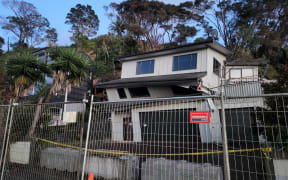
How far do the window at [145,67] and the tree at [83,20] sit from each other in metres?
35.0

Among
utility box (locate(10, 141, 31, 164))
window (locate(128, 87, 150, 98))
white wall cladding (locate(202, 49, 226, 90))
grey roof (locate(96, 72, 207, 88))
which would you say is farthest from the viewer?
window (locate(128, 87, 150, 98))

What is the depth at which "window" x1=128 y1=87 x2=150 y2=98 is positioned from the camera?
1610cm

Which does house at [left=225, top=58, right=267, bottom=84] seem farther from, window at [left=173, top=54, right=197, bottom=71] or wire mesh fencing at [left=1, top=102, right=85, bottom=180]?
wire mesh fencing at [left=1, top=102, right=85, bottom=180]

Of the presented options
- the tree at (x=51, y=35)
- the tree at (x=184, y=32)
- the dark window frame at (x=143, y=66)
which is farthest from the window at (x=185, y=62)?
the tree at (x=51, y=35)

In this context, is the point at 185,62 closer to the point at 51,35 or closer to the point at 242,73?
the point at 242,73

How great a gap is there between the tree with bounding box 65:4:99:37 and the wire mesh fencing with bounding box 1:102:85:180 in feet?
153

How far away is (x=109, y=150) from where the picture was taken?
4.20 metres

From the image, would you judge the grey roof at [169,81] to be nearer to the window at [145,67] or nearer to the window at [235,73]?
the window at [145,67]

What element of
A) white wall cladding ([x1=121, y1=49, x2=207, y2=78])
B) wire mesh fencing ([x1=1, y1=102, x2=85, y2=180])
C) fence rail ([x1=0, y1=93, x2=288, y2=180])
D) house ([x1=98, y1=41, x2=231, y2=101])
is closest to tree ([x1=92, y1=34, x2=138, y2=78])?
white wall cladding ([x1=121, y1=49, x2=207, y2=78])

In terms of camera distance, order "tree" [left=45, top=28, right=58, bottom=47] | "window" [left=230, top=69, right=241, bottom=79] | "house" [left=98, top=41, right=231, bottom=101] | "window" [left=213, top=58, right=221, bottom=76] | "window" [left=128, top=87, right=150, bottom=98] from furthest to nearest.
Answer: "tree" [left=45, top=28, right=58, bottom=47] → "window" [left=230, top=69, right=241, bottom=79] → "window" [left=128, top=87, right=150, bottom=98] → "window" [left=213, top=58, right=221, bottom=76] → "house" [left=98, top=41, right=231, bottom=101]

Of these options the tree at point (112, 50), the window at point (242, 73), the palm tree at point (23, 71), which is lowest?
the palm tree at point (23, 71)

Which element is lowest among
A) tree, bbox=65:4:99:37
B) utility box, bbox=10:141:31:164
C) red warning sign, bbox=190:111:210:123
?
utility box, bbox=10:141:31:164

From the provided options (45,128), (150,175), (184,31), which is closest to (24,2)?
(184,31)

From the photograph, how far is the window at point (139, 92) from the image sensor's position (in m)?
16.1
